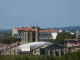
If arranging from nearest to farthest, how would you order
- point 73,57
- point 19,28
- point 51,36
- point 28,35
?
point 73,57 → point 28,35 → point 51,36 → point 19,28

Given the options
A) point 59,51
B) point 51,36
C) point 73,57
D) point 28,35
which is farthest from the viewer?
point 51,36

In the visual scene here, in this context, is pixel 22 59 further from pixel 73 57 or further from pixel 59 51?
pixel 59 51

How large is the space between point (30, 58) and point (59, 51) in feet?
32.3

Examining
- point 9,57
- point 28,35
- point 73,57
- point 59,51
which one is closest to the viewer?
point 73,57

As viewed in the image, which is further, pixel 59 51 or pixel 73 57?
pixel 59 51

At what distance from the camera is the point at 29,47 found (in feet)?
209

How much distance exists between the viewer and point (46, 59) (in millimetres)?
51500

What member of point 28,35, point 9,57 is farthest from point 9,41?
point 9,57

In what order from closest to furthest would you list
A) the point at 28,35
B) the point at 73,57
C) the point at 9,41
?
the point at 73,57 → the point at 28,35 → the point at 9,41

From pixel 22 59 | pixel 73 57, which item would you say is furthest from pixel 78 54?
pixel 22 59

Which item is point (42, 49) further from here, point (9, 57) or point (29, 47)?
point (9, 57)

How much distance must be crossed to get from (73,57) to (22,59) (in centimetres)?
487

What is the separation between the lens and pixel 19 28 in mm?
139875

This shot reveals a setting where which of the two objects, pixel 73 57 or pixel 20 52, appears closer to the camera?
pixel 73 57
